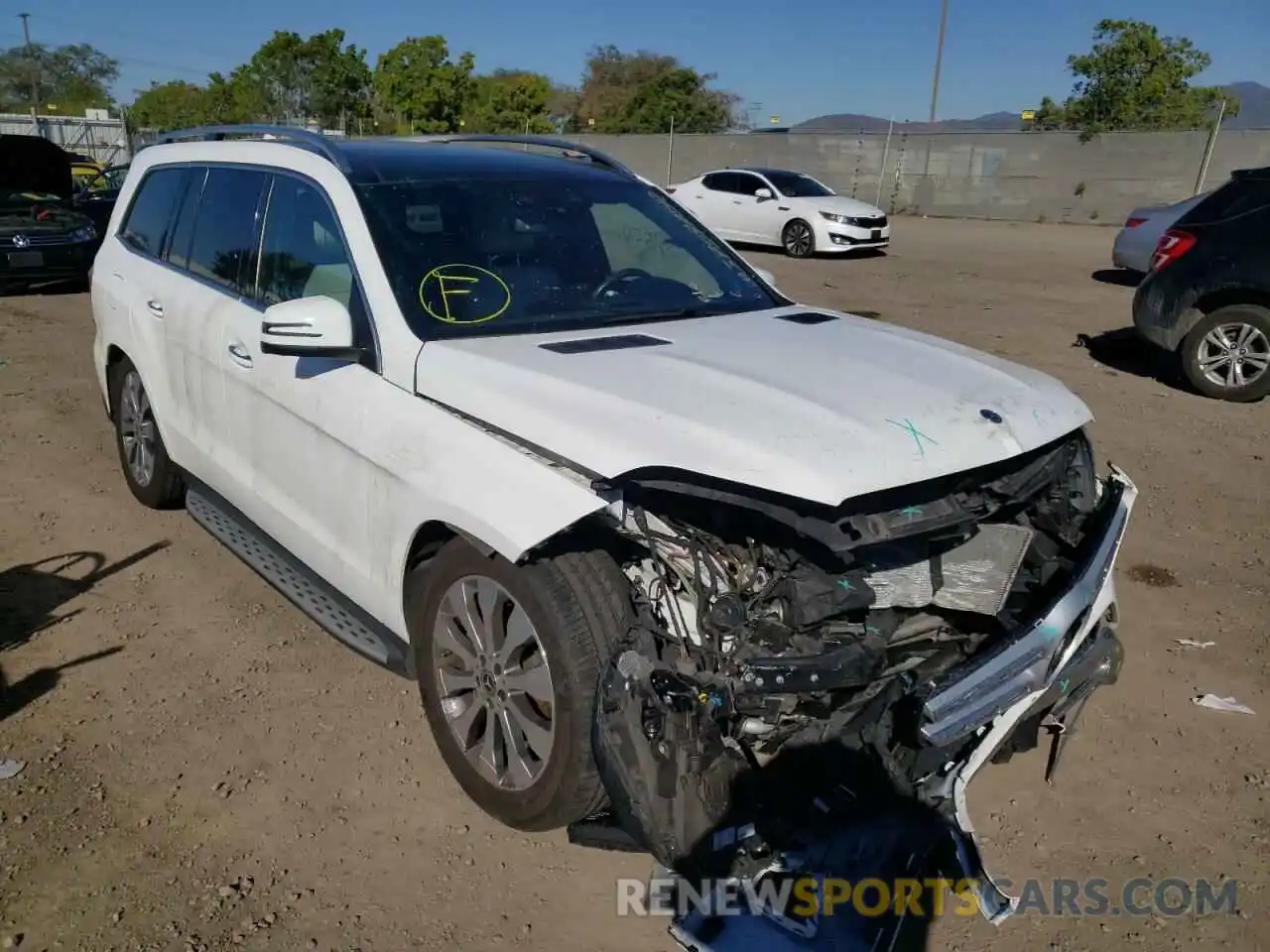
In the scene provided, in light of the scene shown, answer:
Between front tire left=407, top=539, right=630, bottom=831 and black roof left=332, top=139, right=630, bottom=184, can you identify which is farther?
black roof left=332, top=139, right=630, bottom=184

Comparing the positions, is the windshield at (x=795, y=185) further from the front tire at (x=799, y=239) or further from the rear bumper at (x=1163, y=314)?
the rear bumper at (x=1163, y=314)

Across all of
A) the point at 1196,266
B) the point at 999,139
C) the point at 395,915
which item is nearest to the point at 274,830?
the point at 395,915

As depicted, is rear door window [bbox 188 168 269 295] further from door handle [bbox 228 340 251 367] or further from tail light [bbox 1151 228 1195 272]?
tail light [bbox 1151 228 1195 272]

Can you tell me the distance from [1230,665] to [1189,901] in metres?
1.50

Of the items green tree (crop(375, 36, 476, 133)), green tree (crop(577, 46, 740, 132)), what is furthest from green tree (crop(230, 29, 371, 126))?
green tree (crop(577, 46, 740, 132))

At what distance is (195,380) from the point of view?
14.1 ft

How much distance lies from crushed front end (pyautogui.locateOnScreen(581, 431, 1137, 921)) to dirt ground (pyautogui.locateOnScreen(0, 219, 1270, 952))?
0.45m

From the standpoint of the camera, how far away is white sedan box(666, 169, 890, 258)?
17219 millimetres

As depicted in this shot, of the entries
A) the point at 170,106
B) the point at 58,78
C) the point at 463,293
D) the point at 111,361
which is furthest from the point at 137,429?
the point at 58,78

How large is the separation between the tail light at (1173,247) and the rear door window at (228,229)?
713 centimetres

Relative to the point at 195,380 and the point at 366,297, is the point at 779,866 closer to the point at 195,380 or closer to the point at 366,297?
the point at 366,297

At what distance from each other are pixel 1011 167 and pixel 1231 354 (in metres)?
22.6

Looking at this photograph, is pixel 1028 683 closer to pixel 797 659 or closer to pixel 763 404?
pixel 797 659

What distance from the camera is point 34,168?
12.7m
